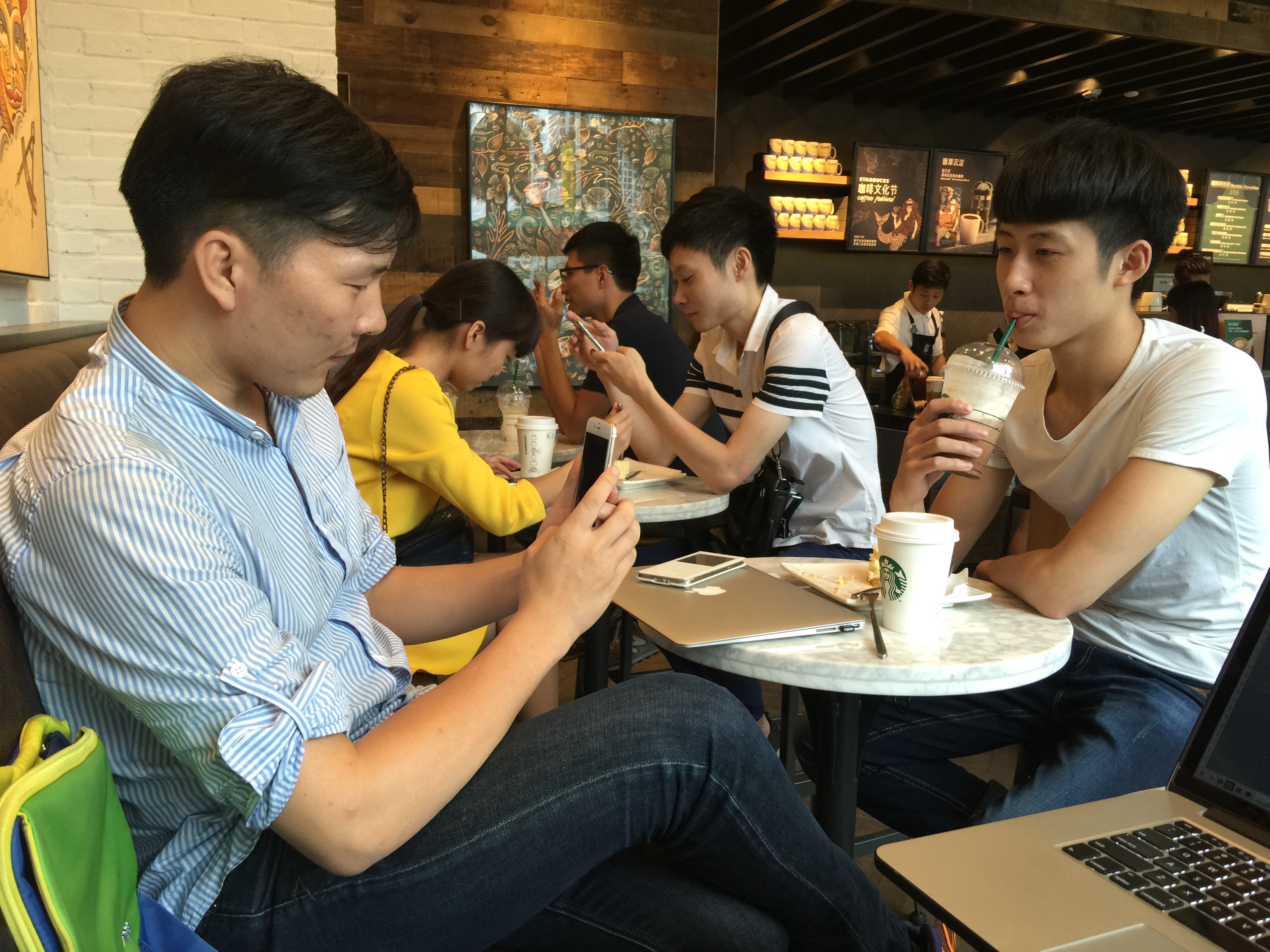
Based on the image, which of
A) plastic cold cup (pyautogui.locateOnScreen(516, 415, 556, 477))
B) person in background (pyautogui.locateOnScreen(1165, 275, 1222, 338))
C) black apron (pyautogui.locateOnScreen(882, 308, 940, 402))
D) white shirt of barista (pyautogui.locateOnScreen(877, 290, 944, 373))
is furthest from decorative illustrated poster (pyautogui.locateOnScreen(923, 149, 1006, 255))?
plastic cold cup (pyautogui.locateOnScreen(516, 415, 556, 477))

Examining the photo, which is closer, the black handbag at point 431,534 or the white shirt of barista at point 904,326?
the black handbag at point 431,534

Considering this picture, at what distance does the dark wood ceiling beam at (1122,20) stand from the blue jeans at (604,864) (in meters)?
5.76

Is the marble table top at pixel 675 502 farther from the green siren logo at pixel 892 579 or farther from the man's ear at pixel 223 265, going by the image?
the man's ear at pixel 223 265

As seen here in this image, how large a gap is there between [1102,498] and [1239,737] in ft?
2.28

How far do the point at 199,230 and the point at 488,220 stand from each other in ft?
15.1

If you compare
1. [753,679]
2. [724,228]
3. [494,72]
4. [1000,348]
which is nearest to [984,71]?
[494,72]

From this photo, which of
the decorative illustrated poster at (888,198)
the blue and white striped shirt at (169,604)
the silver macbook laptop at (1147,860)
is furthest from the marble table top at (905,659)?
the decorative illustrated poster at (888,198)

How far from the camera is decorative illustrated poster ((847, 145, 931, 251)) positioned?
7754 millimetres

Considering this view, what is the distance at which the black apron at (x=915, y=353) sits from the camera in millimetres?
5828

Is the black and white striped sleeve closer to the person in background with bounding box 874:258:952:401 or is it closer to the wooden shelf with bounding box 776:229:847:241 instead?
the person in background with bounding box 874:258:952:401

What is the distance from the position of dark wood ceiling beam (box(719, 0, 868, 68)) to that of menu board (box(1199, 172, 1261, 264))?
18.0 ft

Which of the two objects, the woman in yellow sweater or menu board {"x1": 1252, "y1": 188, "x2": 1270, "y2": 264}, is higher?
menu board {"x1": 1252, "y1": 188, "x2": 1270, "y2": 264}

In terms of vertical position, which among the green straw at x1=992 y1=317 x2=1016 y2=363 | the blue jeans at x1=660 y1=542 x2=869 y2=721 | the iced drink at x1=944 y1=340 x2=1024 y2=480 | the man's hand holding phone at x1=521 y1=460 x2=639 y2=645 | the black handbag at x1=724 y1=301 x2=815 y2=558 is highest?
the green straw at x1=992 y1=317 x2=1016 y2=363

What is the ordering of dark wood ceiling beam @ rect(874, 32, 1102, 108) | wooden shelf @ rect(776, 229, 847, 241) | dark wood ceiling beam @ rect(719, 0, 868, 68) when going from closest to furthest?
dark wood ceiling beam @ rect(719, 0, 868, 68)
dark wood ceiling beam @ rect(874, 32, 1102, 108)
wooden shelf @ rect(776, 229, 847, 241)
